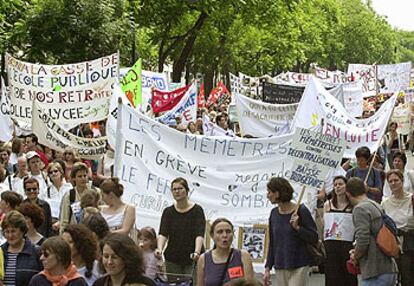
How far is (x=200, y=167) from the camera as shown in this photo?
407 inches

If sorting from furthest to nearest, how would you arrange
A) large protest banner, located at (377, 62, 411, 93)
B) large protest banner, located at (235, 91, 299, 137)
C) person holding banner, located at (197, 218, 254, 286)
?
large protest banner, located at (377, 62, 411, 93) < large protest banner, located at (235, 91, 299, 137) < person holding banner, located at (197, 218, 254, 286)

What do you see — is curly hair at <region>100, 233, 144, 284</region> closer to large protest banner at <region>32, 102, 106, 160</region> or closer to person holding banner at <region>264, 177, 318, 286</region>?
person holding banner at <region>264, 177, 318, 286</region>

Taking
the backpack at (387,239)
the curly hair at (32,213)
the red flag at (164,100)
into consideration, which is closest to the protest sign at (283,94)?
the red flag at (164,100)

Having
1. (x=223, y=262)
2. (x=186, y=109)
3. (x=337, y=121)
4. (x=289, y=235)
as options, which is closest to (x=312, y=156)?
(x=289, y=235)

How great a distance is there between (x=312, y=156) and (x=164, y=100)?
11.7 meters

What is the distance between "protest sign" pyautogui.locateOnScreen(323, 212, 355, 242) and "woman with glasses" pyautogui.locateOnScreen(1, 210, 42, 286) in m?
3.27

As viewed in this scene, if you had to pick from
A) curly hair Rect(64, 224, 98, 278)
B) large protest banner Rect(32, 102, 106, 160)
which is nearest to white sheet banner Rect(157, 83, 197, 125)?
large protest banner Rect(32, 102, 106, 160)

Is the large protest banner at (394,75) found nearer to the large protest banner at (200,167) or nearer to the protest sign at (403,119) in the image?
the protest sign at (403,119)

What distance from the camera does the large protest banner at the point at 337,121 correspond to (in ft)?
41.8

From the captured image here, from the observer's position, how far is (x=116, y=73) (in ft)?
50.8

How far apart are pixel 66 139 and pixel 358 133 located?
12.4 ft

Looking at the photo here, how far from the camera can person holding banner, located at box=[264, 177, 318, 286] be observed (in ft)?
28.2

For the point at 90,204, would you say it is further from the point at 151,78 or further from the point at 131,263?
the point at 151,78

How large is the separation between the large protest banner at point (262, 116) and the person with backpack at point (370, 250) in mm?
8930
